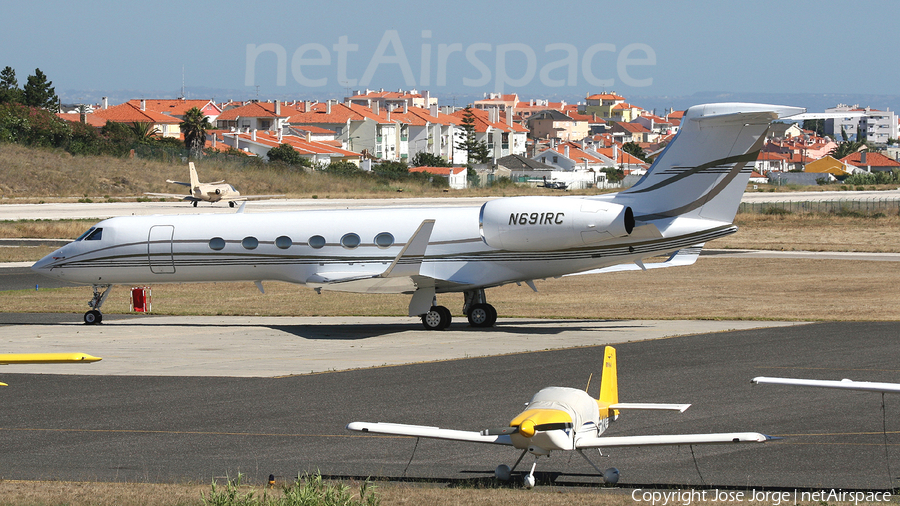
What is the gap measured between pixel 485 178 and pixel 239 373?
4833 inches

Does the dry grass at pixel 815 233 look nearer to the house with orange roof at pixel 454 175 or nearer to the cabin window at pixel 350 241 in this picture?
the cabin window at pixel 350 241

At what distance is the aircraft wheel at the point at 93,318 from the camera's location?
28.1 metres

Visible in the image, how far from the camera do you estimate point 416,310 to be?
2592cm

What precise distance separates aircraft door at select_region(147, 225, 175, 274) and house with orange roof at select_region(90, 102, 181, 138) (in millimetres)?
128588

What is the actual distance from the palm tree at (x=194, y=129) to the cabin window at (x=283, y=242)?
85.0m

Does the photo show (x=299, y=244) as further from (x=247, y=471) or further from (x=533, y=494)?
(x=533, y=494)

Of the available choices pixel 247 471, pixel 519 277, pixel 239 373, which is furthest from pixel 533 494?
pixel 519 277

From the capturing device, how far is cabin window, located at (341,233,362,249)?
26.2 meters

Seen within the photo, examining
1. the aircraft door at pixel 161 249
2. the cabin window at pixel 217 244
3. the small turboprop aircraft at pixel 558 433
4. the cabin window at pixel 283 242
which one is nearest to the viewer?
the small turboprop aircraft at pixel 558 433

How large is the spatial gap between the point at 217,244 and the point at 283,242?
1945mm

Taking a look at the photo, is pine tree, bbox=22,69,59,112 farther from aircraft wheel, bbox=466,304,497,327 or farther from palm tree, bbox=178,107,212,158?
aircraft wheel, bbox=466,304,497,327

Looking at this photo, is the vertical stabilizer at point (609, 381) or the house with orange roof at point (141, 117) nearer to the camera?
the vertical stabilizer at point (609, 381)

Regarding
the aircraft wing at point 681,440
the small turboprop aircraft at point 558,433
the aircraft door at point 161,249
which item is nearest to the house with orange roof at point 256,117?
the aircraft door at point 161,249

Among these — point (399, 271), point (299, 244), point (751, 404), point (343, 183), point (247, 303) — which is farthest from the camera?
point (343, 183)
